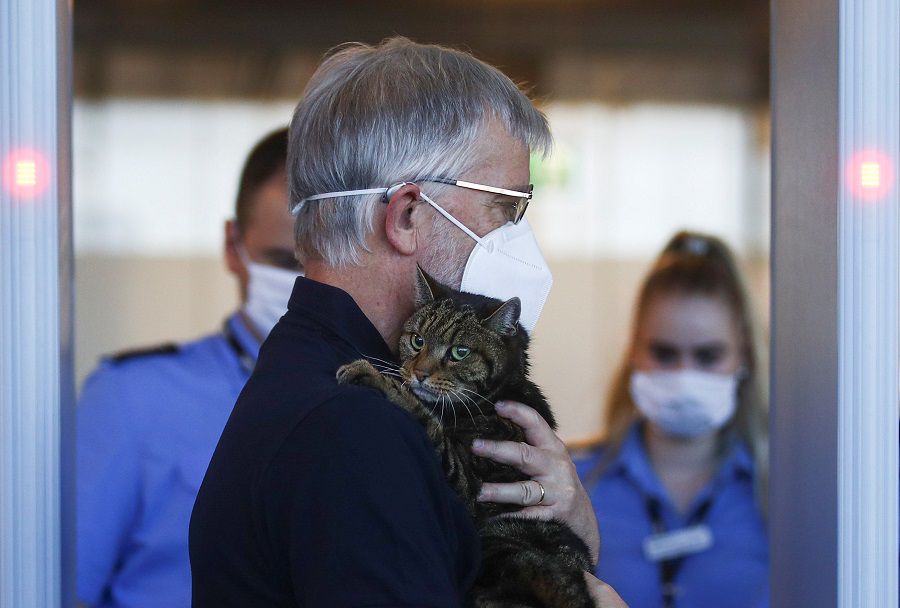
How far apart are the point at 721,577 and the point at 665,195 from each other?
16.1ft

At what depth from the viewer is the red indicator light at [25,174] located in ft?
5.81

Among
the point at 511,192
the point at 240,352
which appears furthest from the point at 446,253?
the point at 240,352

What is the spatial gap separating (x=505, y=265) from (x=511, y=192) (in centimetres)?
15

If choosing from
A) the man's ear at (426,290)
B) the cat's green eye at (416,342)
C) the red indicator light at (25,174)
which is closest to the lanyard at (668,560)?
the cat's green eye at (416,342)

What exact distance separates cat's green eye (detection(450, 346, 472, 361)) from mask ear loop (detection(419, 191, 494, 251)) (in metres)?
0.23

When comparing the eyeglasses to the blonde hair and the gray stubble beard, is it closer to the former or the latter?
the gray stubble beard

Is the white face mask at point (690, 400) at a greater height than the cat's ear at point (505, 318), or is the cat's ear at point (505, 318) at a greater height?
the cat's ear at point (505, 318)

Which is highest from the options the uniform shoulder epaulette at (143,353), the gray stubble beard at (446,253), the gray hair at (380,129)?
the gray hair at (380,129)

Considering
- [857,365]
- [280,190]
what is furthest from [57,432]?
[280,190]

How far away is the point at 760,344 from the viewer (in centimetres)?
403

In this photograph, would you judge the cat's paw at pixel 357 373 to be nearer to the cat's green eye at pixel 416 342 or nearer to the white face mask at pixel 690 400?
the cat's green eye at pixel 416 342

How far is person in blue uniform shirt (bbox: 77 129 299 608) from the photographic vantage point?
2.92 metres

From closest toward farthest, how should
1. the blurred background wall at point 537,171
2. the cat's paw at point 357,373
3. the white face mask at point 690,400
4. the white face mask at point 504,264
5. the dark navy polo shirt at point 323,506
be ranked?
the dark navy polo shirt at point 323,506
the cat's paw at point 357,373
the white face mask at point 504,264
the white face mask at point 690,400
the blurred background wall at point 537,171

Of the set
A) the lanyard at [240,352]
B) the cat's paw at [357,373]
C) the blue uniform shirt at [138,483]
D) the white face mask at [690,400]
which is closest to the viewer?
the cat's paw at [357,373]
